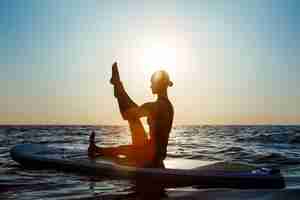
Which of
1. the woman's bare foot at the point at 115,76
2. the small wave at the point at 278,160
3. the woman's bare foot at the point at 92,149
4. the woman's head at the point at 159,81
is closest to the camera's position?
the woman's head at the point at 159,81

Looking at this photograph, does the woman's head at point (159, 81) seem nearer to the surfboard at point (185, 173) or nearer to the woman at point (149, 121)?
the woman at point (149, 121)

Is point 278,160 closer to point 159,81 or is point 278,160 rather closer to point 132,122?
point 132,122

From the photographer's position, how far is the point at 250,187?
7.50 metres

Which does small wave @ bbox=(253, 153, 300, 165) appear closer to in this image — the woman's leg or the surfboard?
the surfboard

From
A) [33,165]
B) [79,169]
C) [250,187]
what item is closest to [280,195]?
[250,187]

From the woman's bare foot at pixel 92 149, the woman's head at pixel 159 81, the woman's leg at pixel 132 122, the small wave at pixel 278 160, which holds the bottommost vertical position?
the small wave at pixel 278 160

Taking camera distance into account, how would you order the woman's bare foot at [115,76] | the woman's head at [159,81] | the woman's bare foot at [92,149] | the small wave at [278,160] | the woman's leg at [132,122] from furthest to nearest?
the small wave at [278,160] → the woman's bare foot at [92,149] → the woman's bare foot at [115,76] → the woman's leg at [132,122] → the woman's head at [159,81]

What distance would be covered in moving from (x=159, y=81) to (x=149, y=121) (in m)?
0.81

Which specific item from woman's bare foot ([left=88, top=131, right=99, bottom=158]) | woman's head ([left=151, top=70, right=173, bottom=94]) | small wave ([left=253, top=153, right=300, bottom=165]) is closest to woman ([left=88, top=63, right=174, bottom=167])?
woman's head ([left=151, top=70, right=173, bottom=94])

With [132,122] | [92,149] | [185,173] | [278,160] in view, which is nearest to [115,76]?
[132,122]

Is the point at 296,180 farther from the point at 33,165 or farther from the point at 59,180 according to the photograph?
the point at 33,165

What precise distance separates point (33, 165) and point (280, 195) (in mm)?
6380

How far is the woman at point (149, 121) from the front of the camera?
805 centimetres

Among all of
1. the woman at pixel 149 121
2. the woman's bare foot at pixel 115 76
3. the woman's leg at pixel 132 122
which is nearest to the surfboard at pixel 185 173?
the woman at pixel 149 121
